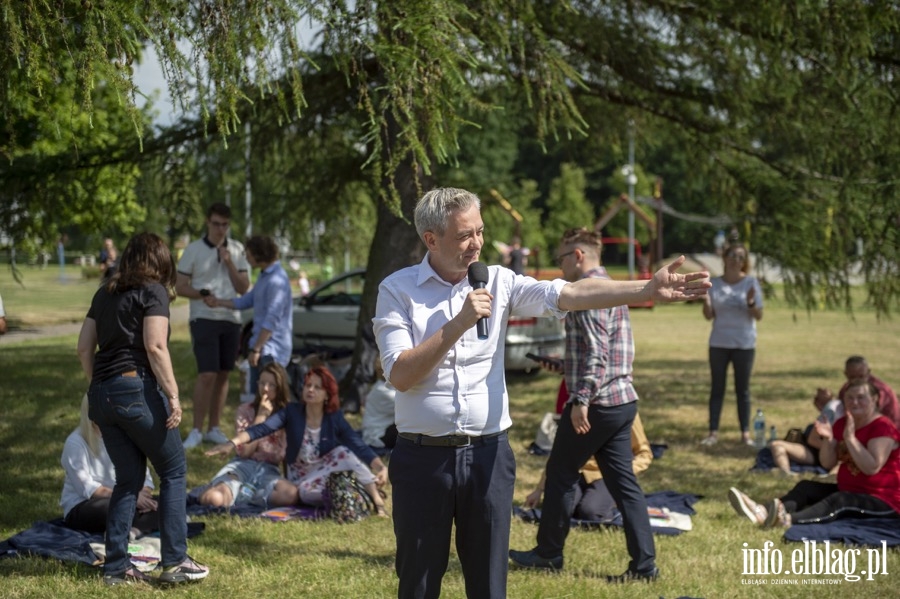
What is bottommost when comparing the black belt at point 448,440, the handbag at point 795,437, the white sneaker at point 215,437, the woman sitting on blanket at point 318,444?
the white sneaker at point 215,437

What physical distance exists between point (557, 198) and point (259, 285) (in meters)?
47.6

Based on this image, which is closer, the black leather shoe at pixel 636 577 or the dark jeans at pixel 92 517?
the black leather shoe at pixel 636 577

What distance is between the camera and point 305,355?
1203 centimetres

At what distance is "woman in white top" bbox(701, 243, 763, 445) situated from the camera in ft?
31.3

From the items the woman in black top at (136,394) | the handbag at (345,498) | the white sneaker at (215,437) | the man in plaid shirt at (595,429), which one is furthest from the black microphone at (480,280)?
the white sneaker at (215,437)

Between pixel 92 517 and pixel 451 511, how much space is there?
3.24 metres

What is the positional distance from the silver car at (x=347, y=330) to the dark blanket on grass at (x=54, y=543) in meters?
6.58

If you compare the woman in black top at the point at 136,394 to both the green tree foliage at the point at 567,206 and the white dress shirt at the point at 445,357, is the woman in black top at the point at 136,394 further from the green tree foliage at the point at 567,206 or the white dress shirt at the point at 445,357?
the green tree foliage at the point at 567,206

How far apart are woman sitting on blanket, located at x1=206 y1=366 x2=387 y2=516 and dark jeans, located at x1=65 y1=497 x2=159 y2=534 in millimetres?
922

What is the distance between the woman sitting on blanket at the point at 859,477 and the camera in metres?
6.38

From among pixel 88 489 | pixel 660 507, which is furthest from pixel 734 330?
pixel 88 489

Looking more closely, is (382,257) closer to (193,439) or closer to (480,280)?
(193,439)

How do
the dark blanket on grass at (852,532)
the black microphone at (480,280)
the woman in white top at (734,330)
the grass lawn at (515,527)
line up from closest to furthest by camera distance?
the black microphone at (480,280), the grass lawn at (515,527), the dark blanket on grass at (852,532), the woman in white top at (734,330)

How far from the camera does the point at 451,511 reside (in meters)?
3.60
